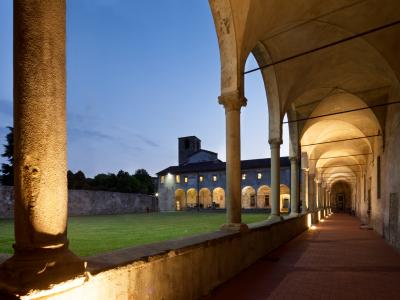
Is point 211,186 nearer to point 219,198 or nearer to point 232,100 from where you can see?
point 219,198

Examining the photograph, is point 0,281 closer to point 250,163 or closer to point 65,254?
point 65,254

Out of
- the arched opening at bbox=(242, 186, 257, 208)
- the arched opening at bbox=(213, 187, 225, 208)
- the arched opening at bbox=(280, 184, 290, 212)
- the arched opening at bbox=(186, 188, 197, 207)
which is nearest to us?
the arched opening at bbox=(280, 184, 290, 212)

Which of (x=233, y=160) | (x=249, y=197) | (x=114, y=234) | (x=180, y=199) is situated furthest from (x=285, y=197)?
(x=233, y=160)

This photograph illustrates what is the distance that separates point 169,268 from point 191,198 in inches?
1892

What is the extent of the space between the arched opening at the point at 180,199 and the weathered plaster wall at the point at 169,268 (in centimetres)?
4497

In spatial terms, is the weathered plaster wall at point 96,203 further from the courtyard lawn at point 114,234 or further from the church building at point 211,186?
the church building at point 211,186

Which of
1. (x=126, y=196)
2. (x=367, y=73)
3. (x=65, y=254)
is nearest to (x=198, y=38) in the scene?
(x=126, y=196)

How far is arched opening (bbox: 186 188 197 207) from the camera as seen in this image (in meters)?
50.9

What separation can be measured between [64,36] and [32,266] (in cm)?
181

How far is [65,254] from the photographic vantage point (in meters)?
2.36

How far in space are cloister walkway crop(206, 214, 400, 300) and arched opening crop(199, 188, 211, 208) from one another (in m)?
41.1

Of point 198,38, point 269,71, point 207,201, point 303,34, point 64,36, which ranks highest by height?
point 198,38

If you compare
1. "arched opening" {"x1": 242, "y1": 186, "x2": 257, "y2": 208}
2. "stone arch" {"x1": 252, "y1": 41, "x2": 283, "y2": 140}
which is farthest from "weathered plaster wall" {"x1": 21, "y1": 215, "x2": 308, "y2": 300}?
"arched opening" {"x1": 242, "y1": 186, "x2": 257, "y2": 208}

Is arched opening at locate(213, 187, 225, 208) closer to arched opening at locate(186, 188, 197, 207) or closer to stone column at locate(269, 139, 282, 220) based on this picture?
arched opening at locate(186, 188, 197, 207)
